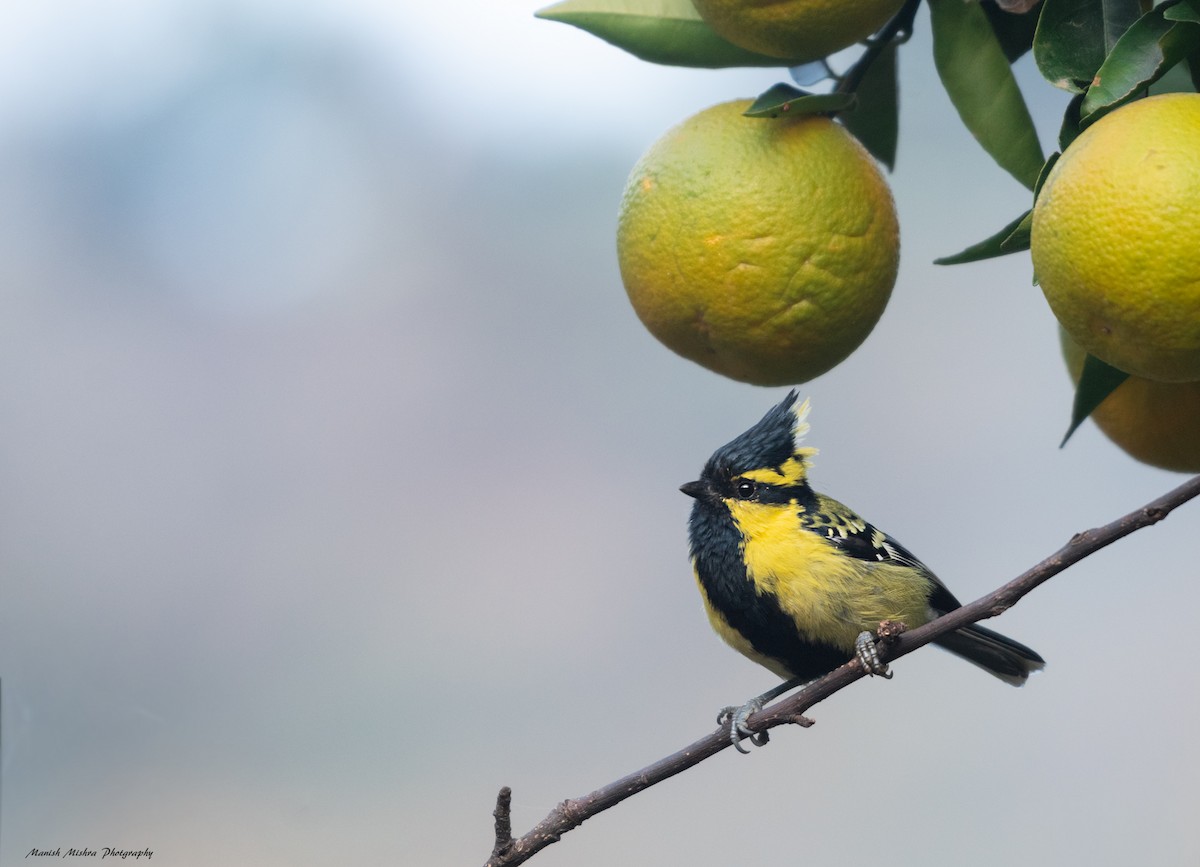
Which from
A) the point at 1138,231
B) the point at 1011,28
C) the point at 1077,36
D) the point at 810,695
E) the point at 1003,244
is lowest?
the point at 810,695

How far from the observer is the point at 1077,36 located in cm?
91

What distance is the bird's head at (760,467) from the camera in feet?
4.79

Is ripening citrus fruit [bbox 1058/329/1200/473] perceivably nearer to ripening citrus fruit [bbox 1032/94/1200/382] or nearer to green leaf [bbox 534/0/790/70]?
ripening citrus fruit [bbox 1032/94/1200/382]

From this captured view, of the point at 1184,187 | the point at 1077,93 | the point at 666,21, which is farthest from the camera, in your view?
the point at 666,21

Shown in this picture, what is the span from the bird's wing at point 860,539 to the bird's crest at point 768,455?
0.06m

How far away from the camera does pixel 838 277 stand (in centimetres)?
100

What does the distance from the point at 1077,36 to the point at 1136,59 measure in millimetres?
79

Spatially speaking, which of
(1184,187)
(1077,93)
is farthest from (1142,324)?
(1077,93)

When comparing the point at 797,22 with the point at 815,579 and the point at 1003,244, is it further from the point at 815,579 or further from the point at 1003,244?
the point at 815,579

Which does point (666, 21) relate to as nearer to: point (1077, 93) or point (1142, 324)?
point (1077, 93)

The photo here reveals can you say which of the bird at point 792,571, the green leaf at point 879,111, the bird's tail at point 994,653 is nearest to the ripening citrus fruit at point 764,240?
the green leaf at point 879,111

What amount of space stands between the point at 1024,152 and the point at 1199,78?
0.13 metres

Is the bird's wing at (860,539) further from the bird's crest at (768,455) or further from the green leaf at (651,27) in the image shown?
the green leaf at (651,27)

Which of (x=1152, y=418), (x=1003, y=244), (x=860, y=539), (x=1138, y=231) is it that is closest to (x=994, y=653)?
(x=860, y=539)
